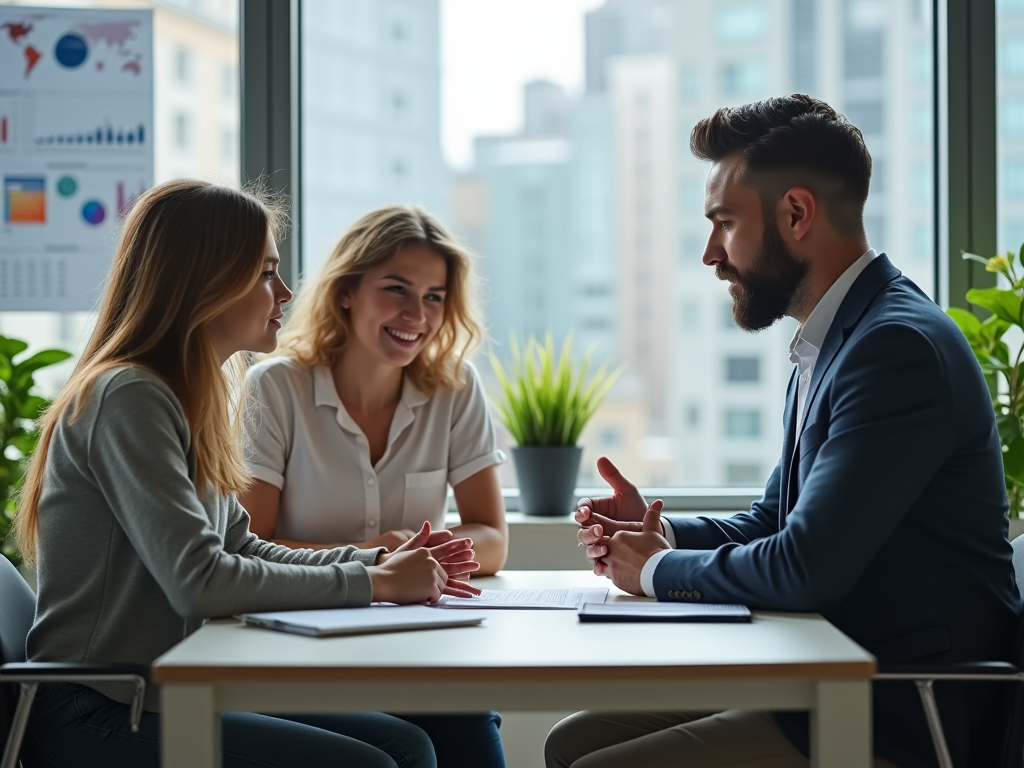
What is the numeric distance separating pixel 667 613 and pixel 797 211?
79 centimetres

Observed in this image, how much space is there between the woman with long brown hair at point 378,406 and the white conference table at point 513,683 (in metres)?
1.00

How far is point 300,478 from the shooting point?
2.42 m

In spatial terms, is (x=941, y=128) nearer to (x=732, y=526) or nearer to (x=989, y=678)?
(x=732, y=526)

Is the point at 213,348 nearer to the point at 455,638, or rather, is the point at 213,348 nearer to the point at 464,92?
the point at 455,638

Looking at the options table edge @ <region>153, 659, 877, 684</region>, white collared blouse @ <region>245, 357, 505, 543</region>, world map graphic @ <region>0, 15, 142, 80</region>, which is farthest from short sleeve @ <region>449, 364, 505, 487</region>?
world map graphic @ <region>0, 15, 142, 80</region>

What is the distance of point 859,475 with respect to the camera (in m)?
1.54

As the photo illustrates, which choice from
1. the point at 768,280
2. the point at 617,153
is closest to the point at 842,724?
the point at 768,280

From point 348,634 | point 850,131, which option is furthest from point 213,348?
point 850,131

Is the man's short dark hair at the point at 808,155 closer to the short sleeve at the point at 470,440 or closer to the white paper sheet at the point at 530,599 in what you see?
the white paper sheet at the point at 530,599

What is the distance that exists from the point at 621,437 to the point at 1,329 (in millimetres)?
1976

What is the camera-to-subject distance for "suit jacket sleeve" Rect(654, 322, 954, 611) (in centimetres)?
153

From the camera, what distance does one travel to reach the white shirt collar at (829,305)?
1.89 m

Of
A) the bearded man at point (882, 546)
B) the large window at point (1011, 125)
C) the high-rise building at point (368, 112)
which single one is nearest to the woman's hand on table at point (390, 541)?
the bearded man at point (882, 546)

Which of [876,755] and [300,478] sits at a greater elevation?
[300,478]
